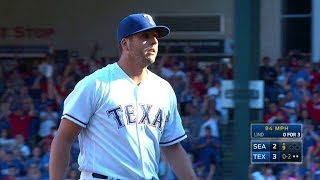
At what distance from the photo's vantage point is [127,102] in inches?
151

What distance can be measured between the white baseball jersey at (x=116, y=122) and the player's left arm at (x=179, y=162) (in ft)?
0.71

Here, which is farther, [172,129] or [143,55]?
[172,129]

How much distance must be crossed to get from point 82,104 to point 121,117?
19 cm

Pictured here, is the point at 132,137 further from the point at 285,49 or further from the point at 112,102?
the point at 285,49

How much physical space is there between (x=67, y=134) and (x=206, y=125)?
30.5 ft

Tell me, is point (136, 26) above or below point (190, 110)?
above

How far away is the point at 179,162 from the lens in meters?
4.13

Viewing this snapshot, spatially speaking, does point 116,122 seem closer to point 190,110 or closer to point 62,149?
point 62,149

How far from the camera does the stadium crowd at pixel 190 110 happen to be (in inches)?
466
